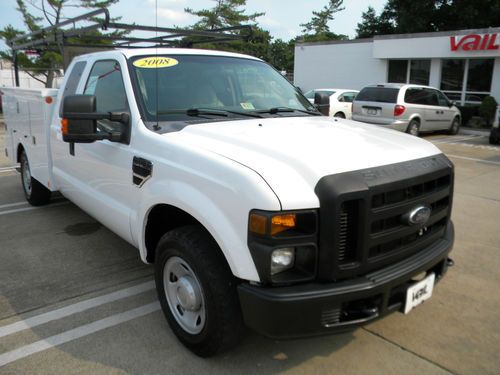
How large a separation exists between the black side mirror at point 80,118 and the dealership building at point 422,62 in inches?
738

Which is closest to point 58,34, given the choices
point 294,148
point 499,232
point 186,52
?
point 186,52

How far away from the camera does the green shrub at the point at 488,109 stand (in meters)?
17.6

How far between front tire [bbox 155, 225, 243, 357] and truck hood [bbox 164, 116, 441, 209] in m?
0.57

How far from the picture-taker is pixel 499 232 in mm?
5375

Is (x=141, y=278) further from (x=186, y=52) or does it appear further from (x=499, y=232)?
(x=499, y=232)

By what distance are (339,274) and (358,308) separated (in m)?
0.26

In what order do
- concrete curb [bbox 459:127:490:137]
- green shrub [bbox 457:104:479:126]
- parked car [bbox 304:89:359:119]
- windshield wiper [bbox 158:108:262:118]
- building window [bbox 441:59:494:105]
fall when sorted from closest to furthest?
windshield wiper [bbox 158:108:262:118]
parked car [bbox 304:89:359:119]
concrete curb [bbox 459:127:490:137]
green shrub [bbox 457:104:479:126]
building window [bbox 441:59:494:105]

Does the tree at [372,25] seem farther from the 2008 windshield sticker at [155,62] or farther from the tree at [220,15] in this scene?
the 2008 windshield sticker at [155,62]

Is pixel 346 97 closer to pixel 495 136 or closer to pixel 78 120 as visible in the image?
pixel 495 136

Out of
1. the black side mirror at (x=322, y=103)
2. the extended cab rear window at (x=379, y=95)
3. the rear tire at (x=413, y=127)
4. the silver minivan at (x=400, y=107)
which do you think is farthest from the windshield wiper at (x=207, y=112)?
the rear tire at (x=413, y=127)

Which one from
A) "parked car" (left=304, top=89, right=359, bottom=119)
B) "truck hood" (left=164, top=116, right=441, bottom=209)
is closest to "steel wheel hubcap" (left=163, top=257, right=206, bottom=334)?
"truck hood" (left=164, top=116, right=441, bottom=209)

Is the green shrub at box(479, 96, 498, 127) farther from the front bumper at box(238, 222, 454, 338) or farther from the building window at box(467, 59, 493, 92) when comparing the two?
the front bumper at box(238, 222, 454, 338)

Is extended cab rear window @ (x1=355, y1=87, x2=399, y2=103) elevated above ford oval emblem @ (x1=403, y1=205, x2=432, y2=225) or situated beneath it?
elevated above

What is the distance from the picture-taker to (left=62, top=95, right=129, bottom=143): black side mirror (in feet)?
9.88
